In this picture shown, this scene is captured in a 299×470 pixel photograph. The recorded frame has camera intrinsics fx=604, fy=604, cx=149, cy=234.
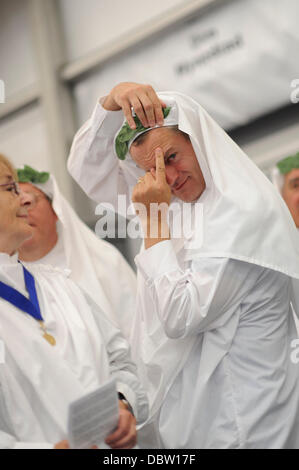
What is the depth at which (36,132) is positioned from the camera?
6797mm

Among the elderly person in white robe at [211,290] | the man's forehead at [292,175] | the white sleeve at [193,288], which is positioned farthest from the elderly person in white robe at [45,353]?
the man's forehead at [292,175]

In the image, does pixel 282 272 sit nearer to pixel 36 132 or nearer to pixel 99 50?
pixel 99 50

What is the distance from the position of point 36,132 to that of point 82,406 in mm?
5360

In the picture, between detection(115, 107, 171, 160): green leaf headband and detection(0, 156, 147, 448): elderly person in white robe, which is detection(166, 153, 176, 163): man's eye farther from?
detection(0, 156, 147, 448): elderly person in white robe

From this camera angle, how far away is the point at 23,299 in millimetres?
2291

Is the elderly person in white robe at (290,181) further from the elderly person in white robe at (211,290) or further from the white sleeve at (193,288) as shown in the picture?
the white sleeve at (193,288)

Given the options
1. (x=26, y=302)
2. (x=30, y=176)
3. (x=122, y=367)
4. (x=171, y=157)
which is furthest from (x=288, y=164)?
(x=26, y=302)

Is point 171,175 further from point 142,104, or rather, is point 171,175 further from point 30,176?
point 30,176

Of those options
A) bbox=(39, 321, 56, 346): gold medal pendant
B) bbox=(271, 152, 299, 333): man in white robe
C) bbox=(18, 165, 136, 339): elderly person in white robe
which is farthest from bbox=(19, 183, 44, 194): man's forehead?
bbox=(271, 152, 299, 333): man in white robe

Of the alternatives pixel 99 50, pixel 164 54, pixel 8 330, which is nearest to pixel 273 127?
pixel 164 54

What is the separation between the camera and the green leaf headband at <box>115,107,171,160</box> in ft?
8.25

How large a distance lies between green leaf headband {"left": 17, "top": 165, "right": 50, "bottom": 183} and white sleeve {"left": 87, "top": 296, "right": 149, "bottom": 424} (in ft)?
3.27

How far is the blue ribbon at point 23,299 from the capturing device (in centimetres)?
226

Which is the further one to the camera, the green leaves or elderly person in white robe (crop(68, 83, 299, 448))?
the green leaves
